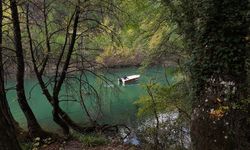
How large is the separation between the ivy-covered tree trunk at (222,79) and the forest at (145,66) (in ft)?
0.05

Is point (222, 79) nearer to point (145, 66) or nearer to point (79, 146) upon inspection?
point (79, 146)

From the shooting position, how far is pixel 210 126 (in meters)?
5.15

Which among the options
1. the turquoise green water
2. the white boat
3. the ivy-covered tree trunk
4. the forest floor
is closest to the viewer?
the ivy-covered tree trunk

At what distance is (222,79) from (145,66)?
6.08 meters

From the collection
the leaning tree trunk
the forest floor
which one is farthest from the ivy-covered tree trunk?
the leaning tree trunk

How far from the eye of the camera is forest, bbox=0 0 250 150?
17.0ft

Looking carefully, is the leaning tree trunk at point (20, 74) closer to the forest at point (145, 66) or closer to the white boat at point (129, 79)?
the forest at point (145, 66)

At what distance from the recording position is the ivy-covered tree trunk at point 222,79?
5090mm

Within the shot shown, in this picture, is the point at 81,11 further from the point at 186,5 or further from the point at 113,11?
the point at 186,5

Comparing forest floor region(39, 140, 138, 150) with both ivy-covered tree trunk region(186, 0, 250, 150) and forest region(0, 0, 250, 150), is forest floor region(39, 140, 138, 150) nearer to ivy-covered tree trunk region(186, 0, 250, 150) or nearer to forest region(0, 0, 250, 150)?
forest region(0, 0, 250, 150)

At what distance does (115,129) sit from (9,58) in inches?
171

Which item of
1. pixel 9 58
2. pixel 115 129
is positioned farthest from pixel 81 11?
pixel 115 129

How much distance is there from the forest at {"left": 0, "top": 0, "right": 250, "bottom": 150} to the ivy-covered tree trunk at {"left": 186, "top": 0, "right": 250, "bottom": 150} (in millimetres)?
14

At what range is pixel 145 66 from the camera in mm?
11289
